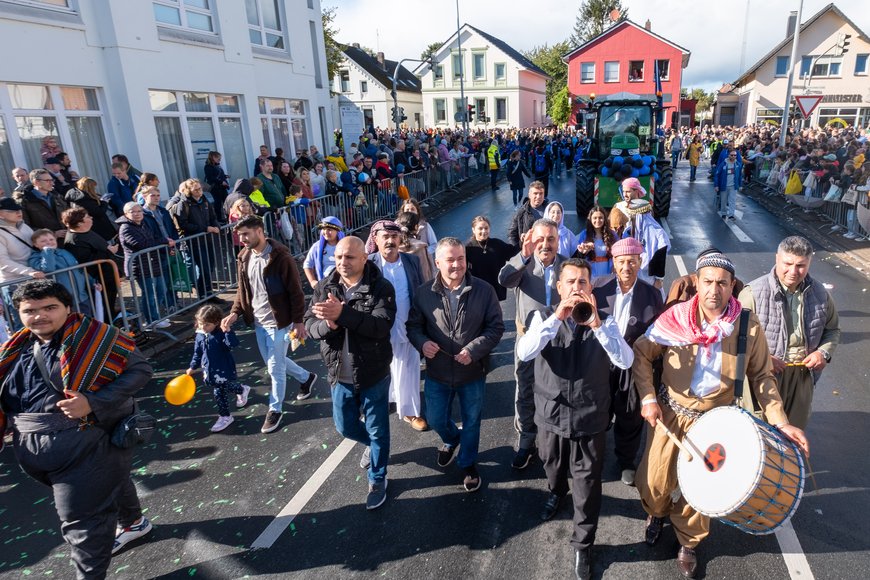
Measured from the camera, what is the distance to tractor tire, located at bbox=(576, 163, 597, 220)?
14562 millimetres

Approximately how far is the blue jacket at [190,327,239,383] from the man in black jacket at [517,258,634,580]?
9.73 feet

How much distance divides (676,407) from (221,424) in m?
3.96

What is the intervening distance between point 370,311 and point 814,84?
181 ft

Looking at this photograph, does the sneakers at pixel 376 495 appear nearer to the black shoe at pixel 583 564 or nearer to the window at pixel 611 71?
the black shoe at pixel 583 564

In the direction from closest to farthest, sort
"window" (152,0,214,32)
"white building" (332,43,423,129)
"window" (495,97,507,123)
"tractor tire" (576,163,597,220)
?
"window" (152,0,214,32), "tractor tire" (576,163,597,220), "white building" (332,43,423,129), "window" (495,97,507,123)

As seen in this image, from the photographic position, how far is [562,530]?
3.67 m

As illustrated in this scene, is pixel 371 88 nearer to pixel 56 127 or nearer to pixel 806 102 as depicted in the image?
pixel 806 102

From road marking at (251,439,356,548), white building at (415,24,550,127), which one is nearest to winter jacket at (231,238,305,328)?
road marking at (251,439,356,548)

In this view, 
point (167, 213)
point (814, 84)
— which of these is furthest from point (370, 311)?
point (814, 84)

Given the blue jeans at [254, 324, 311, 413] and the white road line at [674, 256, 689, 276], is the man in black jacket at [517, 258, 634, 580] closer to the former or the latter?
the blue jeans at [254, 324, 311, 413]

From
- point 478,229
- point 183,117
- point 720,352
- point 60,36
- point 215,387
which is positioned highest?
point 60,36

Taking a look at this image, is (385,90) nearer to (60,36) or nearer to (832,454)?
(60,36)

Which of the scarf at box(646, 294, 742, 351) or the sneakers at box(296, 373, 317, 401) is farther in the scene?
the sneakers at box(296, 373, 317, 401)

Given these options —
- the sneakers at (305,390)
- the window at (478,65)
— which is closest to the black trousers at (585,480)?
the sneakers at (305,390)
